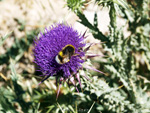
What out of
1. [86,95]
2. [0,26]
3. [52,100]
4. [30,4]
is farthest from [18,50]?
[86,95]

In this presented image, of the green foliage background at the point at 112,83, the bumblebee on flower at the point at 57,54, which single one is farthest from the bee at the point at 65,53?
the green foliage background at the point at 112,83

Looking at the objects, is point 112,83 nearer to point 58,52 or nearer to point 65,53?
point 58,52

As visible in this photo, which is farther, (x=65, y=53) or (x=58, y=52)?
(x=58, y=52)

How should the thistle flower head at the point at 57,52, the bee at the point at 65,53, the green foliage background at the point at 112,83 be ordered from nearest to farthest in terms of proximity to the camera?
the bee at the point at 65,53, the thistle flower head at the point at 57,52, the green foliage background at the point at 112,83

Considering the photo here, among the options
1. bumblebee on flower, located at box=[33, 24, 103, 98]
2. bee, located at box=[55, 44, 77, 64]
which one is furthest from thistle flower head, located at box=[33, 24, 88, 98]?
bee, located at box=[55, 44, 77, 64]

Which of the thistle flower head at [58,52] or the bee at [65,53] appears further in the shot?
the thistle flower head at [58,52]

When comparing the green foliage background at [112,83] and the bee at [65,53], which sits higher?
the bee at [65,53]

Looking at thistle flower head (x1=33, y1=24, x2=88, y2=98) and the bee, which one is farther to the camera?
thistle flower head (x1=33, y1=24, x2=88, y2=98)

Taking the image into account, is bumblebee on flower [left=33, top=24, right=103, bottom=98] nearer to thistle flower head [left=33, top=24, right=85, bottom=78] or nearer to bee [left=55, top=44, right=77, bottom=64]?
thistle flower head [left=33, top=24, right=85, bottom=78]

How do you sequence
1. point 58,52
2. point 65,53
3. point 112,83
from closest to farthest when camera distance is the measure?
point 65,53, point 58,52, point 112,83

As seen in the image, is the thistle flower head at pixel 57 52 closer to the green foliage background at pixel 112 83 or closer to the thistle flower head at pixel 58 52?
the thistle flower head at pixel 58 52

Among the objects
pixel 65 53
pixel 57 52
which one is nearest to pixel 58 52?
pixel 57 52

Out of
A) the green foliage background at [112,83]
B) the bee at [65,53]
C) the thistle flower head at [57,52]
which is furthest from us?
the green foliage background at [112,83]
